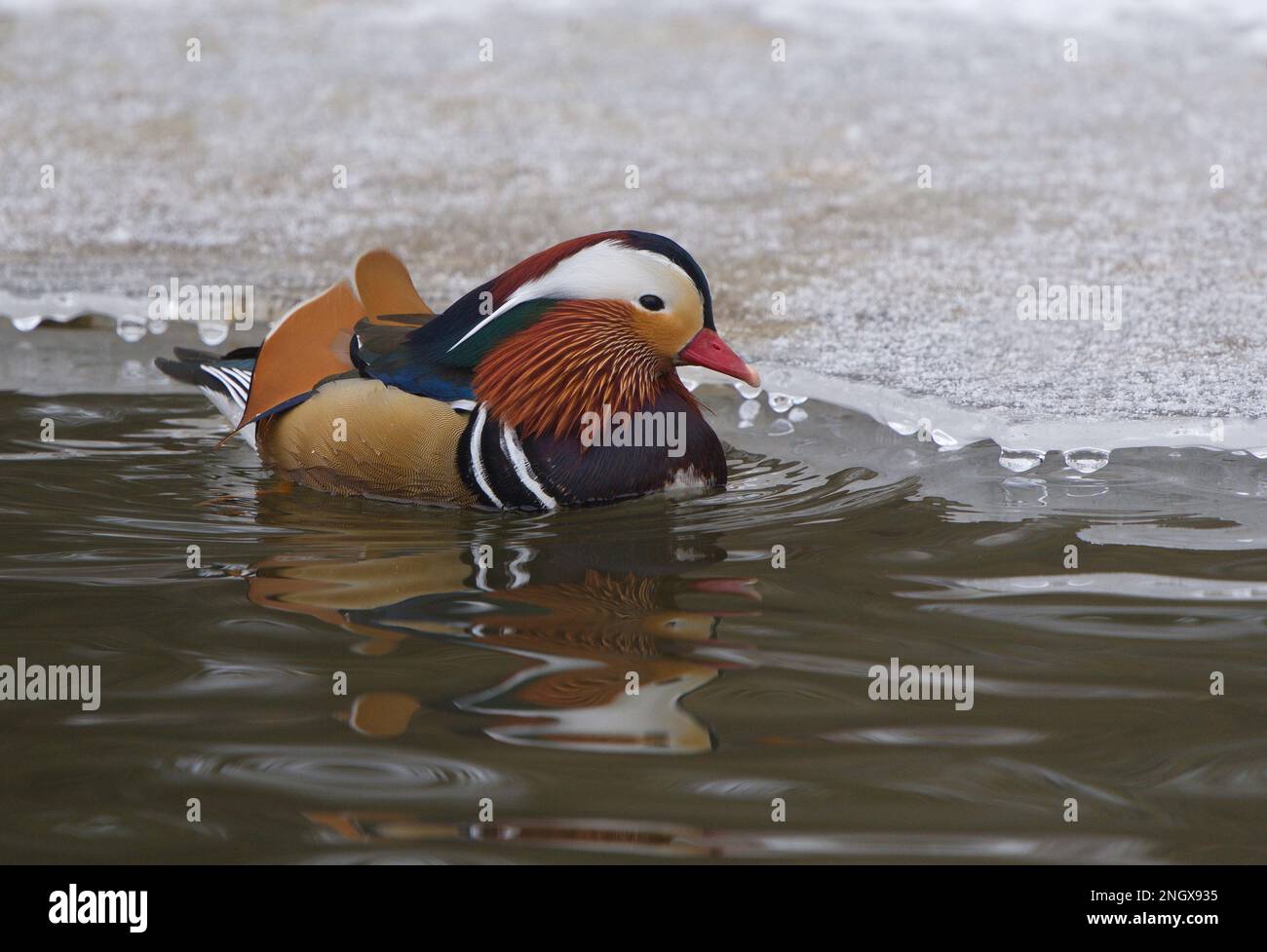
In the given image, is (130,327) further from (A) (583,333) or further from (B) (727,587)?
(B) (727,587)

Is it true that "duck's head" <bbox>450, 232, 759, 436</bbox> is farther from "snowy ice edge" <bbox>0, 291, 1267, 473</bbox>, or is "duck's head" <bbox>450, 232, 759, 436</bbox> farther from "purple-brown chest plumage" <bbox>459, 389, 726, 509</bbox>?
"snowy ice edge" <bbox>0, 291, 1267, 473</bbox>

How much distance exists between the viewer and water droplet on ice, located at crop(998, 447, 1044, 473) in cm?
421

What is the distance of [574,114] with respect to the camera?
9016 millimetres

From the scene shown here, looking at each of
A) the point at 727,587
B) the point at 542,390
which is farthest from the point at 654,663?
the point at 542,390

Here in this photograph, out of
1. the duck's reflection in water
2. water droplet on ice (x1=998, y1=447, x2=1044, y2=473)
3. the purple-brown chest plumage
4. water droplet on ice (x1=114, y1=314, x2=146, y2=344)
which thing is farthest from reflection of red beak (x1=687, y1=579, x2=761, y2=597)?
water droplet on ice (x1=114, y1=314, x2=146, y2=344)

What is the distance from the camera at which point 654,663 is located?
2.93 meters

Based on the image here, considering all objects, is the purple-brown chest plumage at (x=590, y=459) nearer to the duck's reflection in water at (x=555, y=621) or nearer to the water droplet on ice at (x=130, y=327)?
the duck's reflection in water at (x=555, y=621)

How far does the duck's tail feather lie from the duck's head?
81cm

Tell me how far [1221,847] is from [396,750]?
120 cm

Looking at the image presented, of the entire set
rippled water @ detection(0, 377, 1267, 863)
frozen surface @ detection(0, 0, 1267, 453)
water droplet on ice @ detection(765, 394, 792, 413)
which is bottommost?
rippled water @ detection(0, 377, 1267, 863)

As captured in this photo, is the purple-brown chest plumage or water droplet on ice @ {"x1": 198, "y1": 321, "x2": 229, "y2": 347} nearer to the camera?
the purple-brown chest plumage

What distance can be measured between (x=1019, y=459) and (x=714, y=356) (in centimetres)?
88

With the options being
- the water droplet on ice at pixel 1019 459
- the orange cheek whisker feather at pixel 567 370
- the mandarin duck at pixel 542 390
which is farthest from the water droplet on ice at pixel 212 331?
the water droplet on ice at pixel 1019 459

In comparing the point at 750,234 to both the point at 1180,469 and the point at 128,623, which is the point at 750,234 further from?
the point at 128,623
